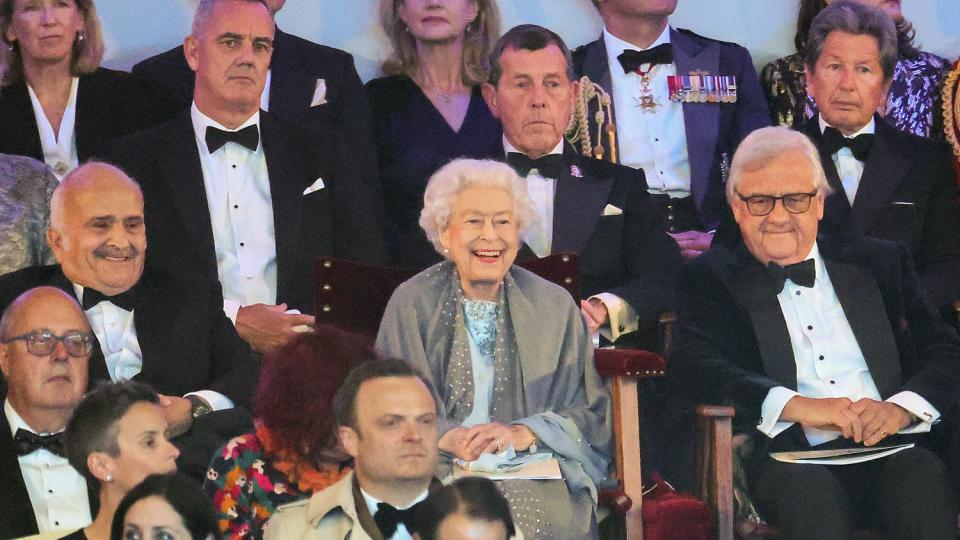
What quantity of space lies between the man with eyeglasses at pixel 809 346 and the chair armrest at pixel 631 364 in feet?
0.83

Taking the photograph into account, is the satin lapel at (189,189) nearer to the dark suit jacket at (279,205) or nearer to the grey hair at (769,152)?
the dark suit jacket at (279,205)

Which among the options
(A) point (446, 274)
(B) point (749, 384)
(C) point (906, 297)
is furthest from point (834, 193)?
(A) point (446, 274)

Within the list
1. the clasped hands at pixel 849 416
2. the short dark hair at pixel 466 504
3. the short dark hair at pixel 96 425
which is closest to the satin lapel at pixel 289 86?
the short dark hair at pixel 96 425

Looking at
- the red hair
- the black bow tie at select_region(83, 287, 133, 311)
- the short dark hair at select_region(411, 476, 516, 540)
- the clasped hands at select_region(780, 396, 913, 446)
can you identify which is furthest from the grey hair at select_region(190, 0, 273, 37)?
the short dark hair at select_region(411, 476, 516, 540)

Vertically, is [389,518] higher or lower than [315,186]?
lower

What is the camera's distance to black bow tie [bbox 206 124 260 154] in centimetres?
561

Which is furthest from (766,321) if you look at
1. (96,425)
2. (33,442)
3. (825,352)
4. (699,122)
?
(33,442)

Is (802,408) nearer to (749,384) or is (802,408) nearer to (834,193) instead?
(749,384)

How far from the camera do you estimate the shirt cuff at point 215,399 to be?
4836 mm

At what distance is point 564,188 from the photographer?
18.6 ft

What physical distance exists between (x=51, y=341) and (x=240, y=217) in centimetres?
117

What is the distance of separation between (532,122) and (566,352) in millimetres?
1022

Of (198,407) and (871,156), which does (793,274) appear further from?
(198,407)

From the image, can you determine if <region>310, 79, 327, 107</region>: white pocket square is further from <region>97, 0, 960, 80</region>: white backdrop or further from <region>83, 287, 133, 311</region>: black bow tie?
<region>83, 287, 133, 311</region>: black bow tie
